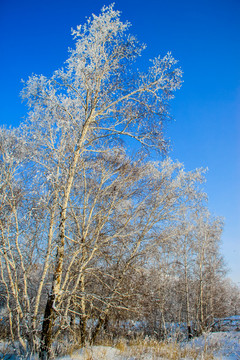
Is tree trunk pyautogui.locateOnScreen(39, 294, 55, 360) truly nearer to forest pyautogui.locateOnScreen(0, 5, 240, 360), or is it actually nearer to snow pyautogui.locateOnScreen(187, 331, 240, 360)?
forest pyautogui.locateOnScreen(0, 5, 240, 360)

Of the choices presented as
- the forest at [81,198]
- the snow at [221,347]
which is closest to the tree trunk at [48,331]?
the forest at [81,198]

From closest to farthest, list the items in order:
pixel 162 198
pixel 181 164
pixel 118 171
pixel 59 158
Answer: pixel 59 158 → pixel 118 171 → pixel 162 198 → pixel 181 164

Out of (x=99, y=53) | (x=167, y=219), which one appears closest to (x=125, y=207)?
(x=167, y=219)

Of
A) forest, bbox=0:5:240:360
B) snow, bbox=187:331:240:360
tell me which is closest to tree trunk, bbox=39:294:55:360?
forest, bbox=0:5:240:360

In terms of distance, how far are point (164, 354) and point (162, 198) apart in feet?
11.2

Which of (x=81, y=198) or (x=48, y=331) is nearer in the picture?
(x=48, y=331)

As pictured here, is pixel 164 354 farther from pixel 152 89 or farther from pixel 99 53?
pixel 99 53

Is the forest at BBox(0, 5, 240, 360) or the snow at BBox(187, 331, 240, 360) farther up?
the forest at BBox(0, 5, 240, 360)

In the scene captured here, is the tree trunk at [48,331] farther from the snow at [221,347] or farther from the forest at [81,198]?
the snow at [221,347]

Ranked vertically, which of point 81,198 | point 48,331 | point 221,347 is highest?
point 81,198

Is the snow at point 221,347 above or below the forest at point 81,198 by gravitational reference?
below

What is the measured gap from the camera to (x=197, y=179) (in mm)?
5914

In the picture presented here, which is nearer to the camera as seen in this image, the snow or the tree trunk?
the tree trunk

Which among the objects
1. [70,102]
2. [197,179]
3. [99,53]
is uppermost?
[99,53]
